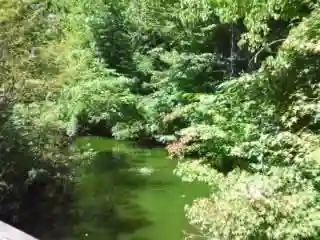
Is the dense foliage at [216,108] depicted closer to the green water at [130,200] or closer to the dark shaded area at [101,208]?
the dark shaded area at [101,208]

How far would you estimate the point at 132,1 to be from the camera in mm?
17875

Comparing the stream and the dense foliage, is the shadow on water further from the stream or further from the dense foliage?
the dense foliage

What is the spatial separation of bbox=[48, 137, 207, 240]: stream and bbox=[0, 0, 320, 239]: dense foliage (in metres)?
0.94

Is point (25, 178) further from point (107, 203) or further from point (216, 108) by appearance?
point (216, 108)

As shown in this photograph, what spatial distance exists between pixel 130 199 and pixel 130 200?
63mm

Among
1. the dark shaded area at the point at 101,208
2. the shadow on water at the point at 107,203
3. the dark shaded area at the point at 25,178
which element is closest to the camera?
the dark shaded area at the point at 25,178

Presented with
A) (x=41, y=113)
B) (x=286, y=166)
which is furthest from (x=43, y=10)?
(x=286, y=166)

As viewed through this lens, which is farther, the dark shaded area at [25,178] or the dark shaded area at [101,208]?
the dark shaded area at [101,208]

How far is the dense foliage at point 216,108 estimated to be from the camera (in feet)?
15.0

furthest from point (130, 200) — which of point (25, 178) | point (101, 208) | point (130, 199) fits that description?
point (25, 178)

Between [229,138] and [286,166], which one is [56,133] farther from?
[286,166]

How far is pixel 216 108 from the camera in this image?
6.74 m

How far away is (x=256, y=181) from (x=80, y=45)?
14.0 m

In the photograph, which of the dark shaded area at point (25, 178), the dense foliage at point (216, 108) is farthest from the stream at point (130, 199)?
the dense foliage at point (216, 108)
